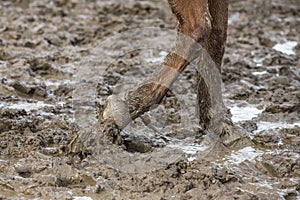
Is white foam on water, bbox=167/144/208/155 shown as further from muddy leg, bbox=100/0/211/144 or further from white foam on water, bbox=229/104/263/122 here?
white foam on water, bbox=229/104/263/122

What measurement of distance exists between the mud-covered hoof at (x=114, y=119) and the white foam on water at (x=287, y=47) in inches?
124

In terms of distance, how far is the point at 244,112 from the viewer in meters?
4.91

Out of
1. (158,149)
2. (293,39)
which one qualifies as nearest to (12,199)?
(158,149)

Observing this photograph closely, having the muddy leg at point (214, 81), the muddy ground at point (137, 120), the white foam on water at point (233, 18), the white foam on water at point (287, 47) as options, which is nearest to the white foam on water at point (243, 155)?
the muddy ground at point (137, 120)

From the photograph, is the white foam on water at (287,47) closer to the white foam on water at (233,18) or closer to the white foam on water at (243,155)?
the white foam on water at (233,18)

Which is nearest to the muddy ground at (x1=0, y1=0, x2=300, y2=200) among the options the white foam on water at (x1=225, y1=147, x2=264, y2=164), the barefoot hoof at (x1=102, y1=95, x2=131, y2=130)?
the white foam on water at (x1=225, y1=147, x2=264, y2=164)

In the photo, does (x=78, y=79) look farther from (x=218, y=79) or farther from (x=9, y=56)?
(x=218, y=79)

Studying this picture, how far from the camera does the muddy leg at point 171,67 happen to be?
151 inches

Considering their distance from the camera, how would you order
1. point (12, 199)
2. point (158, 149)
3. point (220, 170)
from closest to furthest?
point (12, 199) → point (220, 170) → point (158, 149)

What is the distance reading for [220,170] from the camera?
3.71 m

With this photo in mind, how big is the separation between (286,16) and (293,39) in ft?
3.34

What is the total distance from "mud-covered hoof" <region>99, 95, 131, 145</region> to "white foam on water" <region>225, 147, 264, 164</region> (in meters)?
0.70

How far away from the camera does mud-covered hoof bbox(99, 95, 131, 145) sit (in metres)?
3.83

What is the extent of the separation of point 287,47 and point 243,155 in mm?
3012
